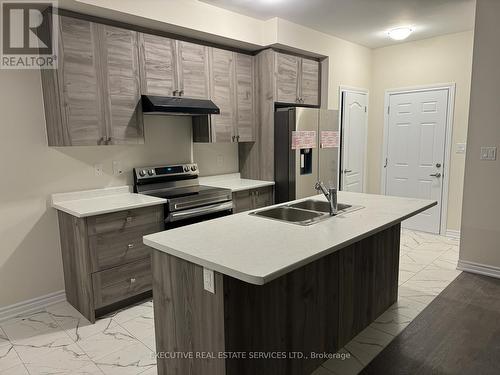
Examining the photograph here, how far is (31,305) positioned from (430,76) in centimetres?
522

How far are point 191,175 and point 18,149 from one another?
159 cm

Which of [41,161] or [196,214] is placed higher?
[41,161]

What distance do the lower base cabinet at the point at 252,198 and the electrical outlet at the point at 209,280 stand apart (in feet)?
6.83

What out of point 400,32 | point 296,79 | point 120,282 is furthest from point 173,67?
point 400,32

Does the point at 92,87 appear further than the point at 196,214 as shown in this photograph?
No

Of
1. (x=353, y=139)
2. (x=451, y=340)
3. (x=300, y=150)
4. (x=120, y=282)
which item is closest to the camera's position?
(x=451, y=340)

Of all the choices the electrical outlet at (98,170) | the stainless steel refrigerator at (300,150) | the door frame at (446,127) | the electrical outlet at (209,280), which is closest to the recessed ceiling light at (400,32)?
the door frame at (446,127)

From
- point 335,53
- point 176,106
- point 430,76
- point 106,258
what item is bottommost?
point 106,258

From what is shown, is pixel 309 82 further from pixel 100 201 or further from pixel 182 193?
pixel 100 201

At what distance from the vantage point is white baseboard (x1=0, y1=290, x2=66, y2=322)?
2.86 metres

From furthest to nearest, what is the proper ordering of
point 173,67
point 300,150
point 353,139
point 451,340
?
point 353,139, point 300,150, point 173,67, point 451,340

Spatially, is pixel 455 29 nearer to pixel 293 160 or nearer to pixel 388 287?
pixel 293 160

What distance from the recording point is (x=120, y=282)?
2.90 metres

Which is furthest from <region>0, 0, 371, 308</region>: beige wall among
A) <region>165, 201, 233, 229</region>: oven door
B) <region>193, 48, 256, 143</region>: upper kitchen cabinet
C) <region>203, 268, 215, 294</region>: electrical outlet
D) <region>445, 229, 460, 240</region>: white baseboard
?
<region>445, 229, 460, 240</region>: white baseboard
